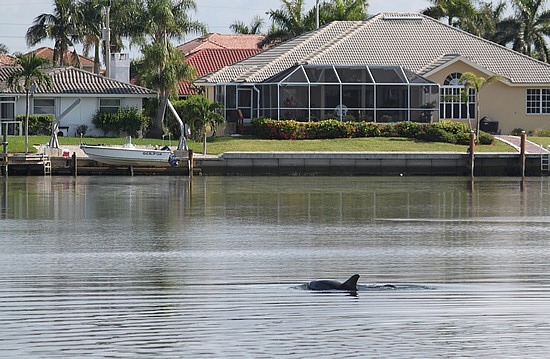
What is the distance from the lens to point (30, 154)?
54.3 m

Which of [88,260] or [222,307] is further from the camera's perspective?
[88,260]

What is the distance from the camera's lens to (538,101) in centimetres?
6738

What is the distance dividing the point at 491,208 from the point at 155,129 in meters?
30.8

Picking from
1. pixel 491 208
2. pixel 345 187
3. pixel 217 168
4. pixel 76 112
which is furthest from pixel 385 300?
pixel 76 112

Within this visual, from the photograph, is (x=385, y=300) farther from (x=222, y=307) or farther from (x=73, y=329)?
(x=73, y=329)

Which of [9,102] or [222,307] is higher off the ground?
[9,102]

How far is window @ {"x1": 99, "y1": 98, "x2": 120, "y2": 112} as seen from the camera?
66.5 metres

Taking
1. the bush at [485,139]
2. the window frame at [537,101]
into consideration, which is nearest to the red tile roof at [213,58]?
the window frame at [537,101]

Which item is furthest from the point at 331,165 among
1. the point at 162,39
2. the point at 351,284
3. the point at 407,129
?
the point at 351,284

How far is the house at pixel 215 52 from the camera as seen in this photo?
299 feet

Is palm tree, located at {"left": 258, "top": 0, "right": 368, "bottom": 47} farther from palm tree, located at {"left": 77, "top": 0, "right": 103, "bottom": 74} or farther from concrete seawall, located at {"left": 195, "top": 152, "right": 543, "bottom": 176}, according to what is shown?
concrete seawall, located at {"left": 195, "top": 152, "right": 543, "bottom": 176}

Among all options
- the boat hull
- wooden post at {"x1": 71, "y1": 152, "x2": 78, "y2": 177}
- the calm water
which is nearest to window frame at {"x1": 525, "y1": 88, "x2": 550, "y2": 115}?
the boat hull

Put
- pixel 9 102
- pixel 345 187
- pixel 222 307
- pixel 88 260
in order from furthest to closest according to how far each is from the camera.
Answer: pixel 9 102, pixel 345 187, pixel 88 260, pixel 222 307

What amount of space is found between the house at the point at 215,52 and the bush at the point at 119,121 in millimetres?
10940
